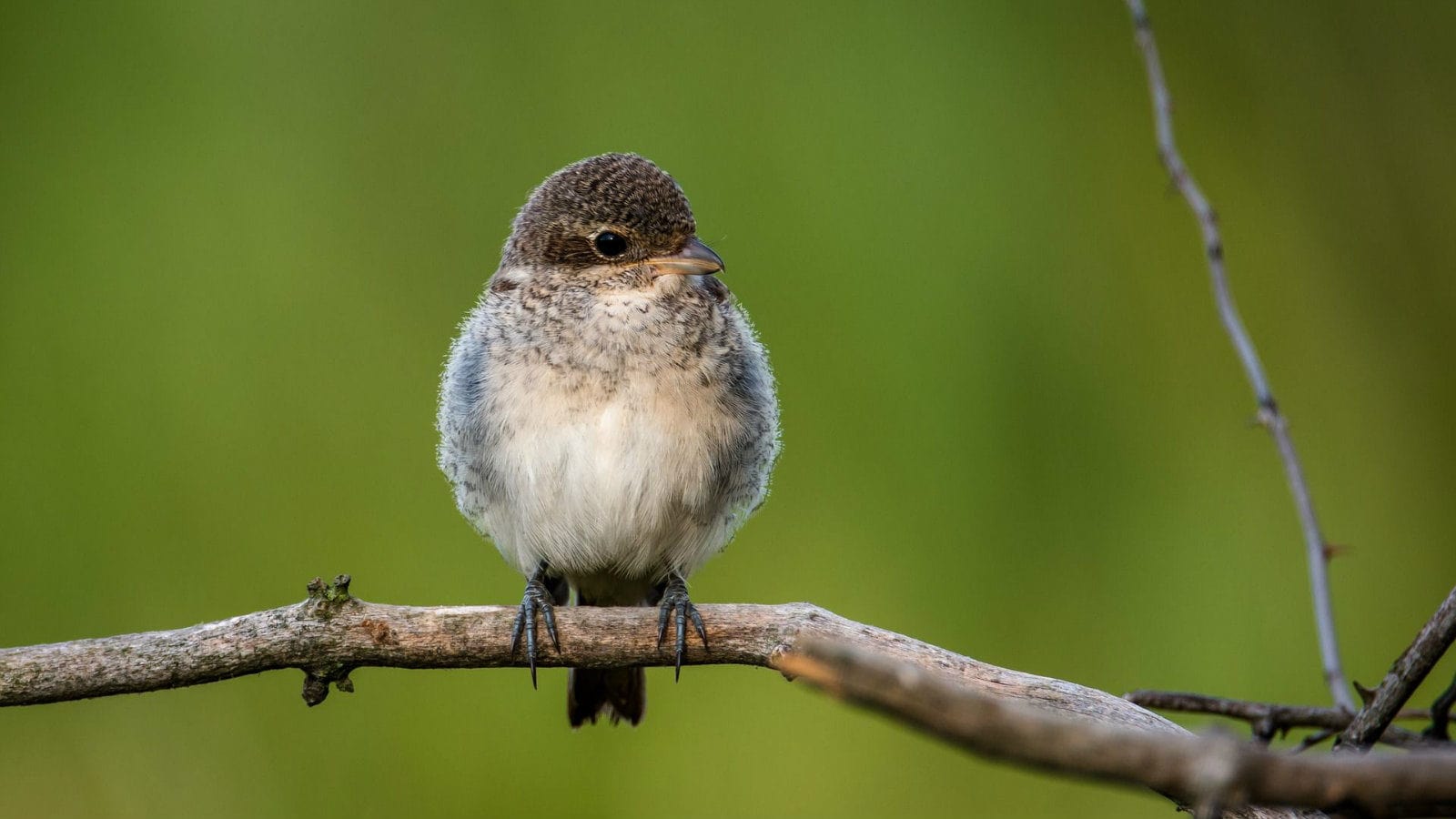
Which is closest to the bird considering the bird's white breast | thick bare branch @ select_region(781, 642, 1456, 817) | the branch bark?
the bird's white breast

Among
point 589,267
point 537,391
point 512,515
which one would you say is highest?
point 589,267

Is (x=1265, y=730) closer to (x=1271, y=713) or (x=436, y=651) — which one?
(x=1271, y=713)

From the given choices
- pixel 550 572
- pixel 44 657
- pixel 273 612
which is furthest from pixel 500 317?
pixel 44 657

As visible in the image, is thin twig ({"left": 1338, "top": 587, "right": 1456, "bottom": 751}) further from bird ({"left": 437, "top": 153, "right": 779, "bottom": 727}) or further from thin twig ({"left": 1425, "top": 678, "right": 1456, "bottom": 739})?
bird ({"left": 437, "top": 153, "right": 779, "bottom": 727})

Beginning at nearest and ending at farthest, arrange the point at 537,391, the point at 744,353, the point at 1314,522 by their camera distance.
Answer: the point at 1314,522
the point at 537,391
the point at 744,353

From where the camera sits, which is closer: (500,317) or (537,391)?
(537,391)

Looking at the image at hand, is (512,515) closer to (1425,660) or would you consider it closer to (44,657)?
(44,657)

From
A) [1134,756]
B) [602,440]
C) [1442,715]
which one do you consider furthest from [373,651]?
[1442,715]
